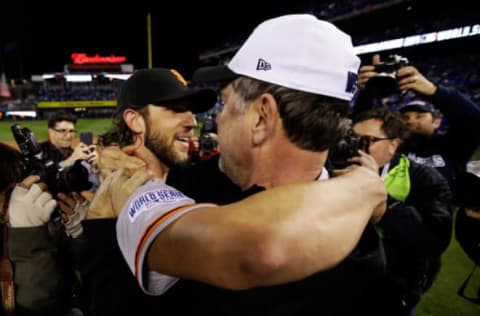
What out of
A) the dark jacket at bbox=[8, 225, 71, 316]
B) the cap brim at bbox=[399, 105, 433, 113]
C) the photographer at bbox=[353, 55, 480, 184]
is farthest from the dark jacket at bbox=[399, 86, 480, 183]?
the dark jacket at bbox=[8, 225, 71, 316]

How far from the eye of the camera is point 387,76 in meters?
2.11

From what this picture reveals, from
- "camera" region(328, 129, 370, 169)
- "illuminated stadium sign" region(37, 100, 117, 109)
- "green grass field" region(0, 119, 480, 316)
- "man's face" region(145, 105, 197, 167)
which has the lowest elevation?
"illuminated stadium sign" region(37, 100, 117, 109)

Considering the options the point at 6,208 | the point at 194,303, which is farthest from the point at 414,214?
the point at 6,208

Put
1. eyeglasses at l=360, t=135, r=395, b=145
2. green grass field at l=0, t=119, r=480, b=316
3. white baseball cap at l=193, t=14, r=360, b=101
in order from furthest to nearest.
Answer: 1. green grass field at l=0, t=119, r=480, b=316
2. eyeglasses at l=360, t=135, r=395, b=145
3. white baseball cap at l=193, t=14, r=360, b=101

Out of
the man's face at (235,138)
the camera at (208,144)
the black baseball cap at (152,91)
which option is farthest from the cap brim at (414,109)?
the man's face at (235,138)

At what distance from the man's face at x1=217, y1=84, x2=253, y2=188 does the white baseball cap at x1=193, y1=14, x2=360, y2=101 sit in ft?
0.29

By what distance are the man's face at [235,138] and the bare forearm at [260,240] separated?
25 centimetres

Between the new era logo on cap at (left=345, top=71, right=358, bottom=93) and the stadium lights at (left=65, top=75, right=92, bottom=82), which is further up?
the new era logo on cap at (left=345, top=71, right=358, bottom=93)

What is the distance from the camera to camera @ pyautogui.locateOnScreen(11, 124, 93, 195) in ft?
5.99

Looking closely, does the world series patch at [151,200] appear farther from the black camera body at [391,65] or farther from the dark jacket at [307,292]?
the black camera body at [391,65]

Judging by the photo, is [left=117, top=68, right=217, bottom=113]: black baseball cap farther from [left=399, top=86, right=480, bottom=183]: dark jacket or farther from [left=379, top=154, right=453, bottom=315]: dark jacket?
[left=399, top=86, right=480, bottom=183]: dark jacket

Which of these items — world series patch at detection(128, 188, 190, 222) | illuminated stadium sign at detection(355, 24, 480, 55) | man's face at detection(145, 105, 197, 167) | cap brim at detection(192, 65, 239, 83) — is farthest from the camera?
illuminated stadium sign at detection(355, 24, 480, 55)

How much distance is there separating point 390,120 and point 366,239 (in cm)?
198

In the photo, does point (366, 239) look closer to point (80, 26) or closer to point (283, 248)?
point (283, 248)
